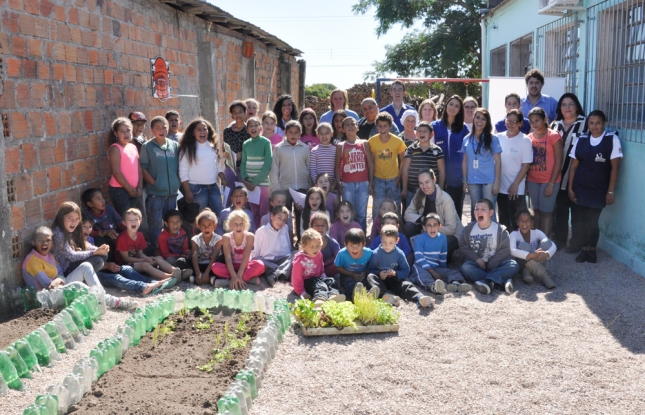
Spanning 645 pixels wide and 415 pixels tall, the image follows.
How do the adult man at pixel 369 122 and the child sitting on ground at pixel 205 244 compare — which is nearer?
the child sitting on ground at pixel 205 244

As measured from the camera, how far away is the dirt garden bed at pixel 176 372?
3967 mm

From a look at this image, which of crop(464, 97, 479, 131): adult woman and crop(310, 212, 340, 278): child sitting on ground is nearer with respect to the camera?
crop(310, 212, 340, 278): child sitting on ground

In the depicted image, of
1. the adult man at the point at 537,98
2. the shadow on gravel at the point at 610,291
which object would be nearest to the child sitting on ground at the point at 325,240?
the shadow on gravel at the point at 610,291

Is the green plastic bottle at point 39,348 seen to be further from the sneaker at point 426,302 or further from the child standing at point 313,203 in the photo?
the child standing at point 313,203

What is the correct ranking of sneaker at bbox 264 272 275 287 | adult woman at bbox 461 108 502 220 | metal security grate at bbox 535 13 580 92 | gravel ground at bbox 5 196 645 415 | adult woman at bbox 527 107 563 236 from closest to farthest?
gravel ground at bbox 5 196 645 415 → sneaker at bbox 264 272 275 287 → adult woman at bbox 461 108 502 220 → adult woman at bbox 527 107 563 236 → metal security grate at bbox 535 13 580 92

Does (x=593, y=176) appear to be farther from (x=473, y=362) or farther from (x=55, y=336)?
(x=55, y=336)

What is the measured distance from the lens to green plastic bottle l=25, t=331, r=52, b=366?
4.65m

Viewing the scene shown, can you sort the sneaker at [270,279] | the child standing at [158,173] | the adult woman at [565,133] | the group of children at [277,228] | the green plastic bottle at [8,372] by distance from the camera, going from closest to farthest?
the green plastic bottle at [8,372], the group of children at [277,228], the sneaker at [270,279], the child standing at [158,173], the adult woman at [565,133]

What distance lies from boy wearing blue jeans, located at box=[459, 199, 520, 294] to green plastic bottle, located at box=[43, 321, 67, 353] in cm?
394

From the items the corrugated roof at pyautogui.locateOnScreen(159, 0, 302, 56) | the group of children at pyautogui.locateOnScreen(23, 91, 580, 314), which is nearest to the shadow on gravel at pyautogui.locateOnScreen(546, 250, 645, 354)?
the group of children at pyautogui.locateOnScreen(23, 91, 580, 314)

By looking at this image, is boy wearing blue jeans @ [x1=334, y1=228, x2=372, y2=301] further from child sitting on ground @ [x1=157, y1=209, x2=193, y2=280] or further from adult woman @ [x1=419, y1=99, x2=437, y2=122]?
adult woman @ [x1=419, y1=99, x2=437, y2=122]

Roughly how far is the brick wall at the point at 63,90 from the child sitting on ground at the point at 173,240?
0.96m

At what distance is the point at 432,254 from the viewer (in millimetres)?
7000

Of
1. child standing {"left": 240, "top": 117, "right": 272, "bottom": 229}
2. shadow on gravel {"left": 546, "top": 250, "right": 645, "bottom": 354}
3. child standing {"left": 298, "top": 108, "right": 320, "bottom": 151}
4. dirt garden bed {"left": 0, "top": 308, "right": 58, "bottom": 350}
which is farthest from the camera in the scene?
child standing {"left": 298, "top": 108, "right": 320, "bottom": 151}
